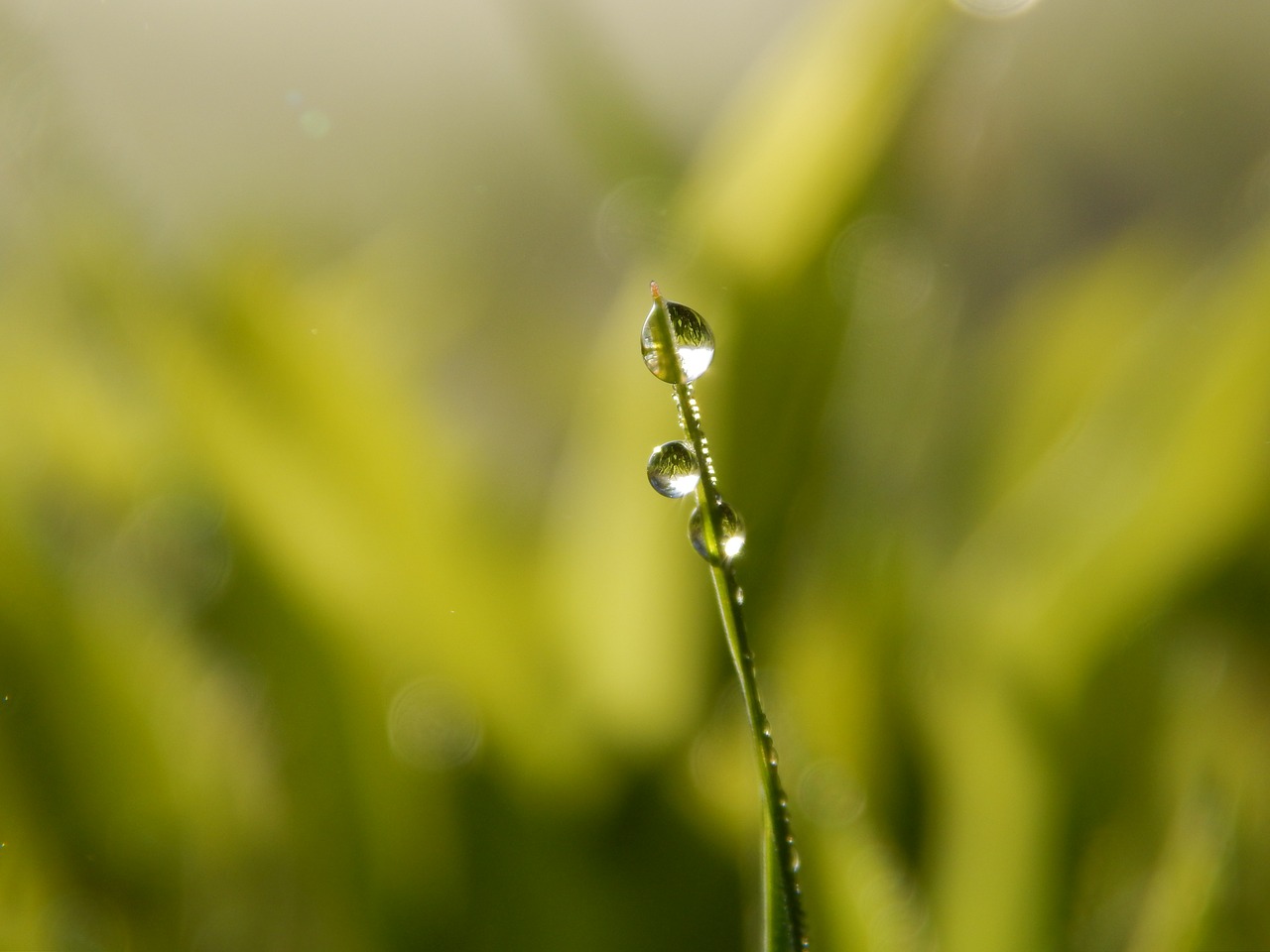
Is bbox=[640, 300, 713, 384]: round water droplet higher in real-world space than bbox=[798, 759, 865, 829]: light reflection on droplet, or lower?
higher

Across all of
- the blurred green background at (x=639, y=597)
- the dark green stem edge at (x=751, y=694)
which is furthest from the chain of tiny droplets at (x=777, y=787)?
the blurred green background at (x=639, y=597)

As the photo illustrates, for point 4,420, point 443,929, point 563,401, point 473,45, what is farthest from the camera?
point 473,45

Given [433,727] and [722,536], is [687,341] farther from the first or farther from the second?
[433,727]

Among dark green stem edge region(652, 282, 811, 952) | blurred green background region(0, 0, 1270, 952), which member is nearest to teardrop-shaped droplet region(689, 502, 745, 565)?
dark green stem edge region(652, 282, 811, 952)

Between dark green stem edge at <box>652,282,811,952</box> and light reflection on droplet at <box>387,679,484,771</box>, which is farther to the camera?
light reflection on droplet at <box>387,679,484,771</box>

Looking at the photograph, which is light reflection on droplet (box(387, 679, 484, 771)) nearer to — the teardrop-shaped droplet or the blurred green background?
the blurred green background

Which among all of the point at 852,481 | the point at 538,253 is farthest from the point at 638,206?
the point at 538,253

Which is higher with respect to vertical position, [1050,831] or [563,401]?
[563,401]

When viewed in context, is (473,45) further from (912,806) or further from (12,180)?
(912,806)
